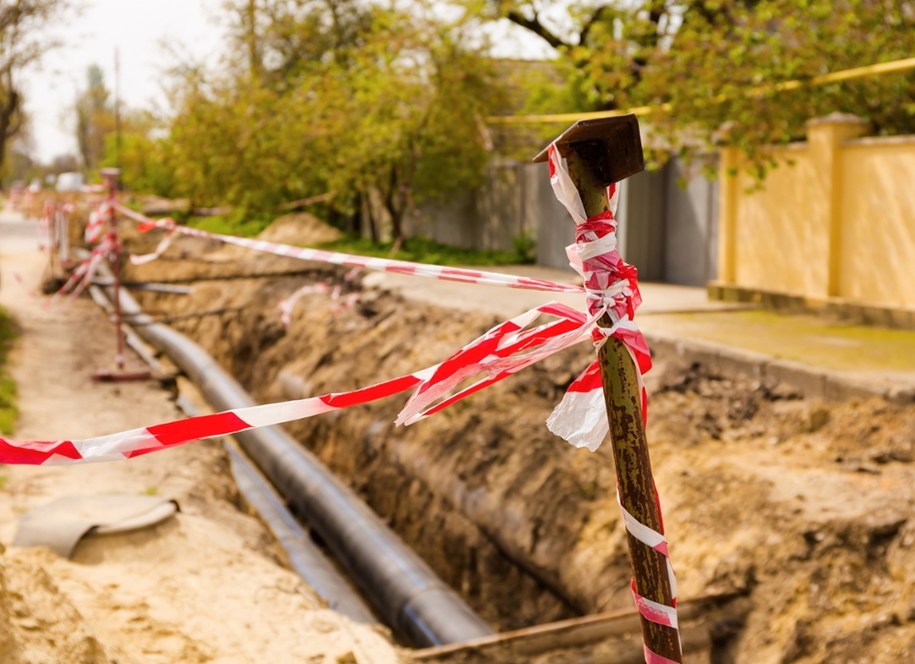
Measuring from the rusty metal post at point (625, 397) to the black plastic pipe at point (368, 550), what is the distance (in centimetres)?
333

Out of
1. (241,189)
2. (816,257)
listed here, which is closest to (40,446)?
(816,257)

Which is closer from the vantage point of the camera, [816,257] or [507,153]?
[816,257]

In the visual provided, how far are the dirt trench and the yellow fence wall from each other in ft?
9.10

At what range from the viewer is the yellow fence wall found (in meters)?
9.09

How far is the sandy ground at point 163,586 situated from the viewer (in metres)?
3.08

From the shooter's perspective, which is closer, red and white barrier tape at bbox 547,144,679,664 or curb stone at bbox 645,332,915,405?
red and white barrier tape at bbox 547,144,679,664

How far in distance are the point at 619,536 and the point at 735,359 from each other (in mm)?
2053

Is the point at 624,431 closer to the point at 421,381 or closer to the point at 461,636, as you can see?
the point at 421,381

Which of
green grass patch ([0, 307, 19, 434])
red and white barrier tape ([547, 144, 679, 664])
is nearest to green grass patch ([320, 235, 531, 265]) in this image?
green grass patch ([0, 307, 19, 434])

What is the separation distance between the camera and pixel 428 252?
1917 cm

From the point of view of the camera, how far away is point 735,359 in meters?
7.36

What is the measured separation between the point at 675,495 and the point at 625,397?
395 centimetres

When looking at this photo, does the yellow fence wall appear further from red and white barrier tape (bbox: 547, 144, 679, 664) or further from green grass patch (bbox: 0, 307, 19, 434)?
red and white barrier tape (bbox: 547, 144, 679, 664)

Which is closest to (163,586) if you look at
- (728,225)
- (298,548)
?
(298,548)
